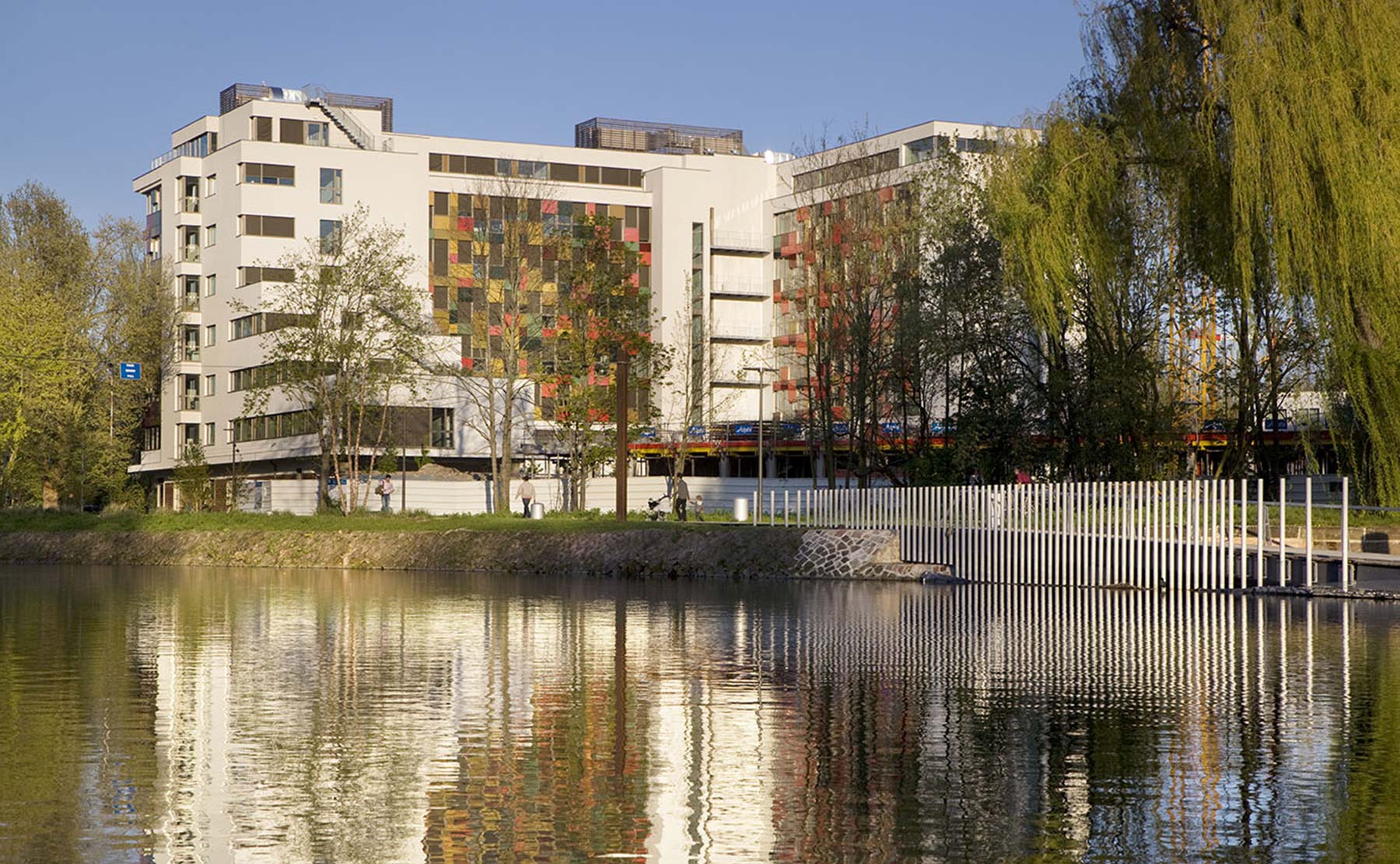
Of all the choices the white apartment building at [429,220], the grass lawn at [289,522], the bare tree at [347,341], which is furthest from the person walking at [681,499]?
the white apartment building at [429,220]

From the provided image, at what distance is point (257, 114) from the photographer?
9681 cm

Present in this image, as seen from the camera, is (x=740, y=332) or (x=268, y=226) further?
(x=740, y=332)

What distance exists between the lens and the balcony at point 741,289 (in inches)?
4301

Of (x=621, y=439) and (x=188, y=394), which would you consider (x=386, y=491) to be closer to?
(x=621, y=439)

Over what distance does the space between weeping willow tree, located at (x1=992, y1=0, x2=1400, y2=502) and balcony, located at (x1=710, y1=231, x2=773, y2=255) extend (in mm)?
71035

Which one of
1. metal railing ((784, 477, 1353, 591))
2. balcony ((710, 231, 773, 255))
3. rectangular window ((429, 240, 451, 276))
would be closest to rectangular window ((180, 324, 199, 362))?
rectangular window ((429, 240, 451, 276))

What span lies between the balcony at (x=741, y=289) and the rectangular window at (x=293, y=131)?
89.8 feet

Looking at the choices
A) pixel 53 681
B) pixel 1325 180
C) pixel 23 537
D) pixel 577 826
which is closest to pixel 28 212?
pixel 23 537

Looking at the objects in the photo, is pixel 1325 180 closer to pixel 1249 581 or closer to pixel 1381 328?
pixel 1381 328

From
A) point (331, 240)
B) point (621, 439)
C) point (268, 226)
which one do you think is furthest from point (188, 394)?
point (621, 439)

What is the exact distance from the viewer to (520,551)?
39.4 m

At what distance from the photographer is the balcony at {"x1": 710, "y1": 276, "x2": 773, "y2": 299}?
109250mm

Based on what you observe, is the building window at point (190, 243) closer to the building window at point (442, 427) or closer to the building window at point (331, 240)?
the building window at point (331, 240)

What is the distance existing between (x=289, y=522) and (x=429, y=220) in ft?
183
